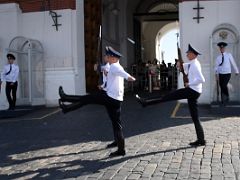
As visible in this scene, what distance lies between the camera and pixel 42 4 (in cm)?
1722

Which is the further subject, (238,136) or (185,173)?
(238,136)

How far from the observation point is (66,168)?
25.0ft

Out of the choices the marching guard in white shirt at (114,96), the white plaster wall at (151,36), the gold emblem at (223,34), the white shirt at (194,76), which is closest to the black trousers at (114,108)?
the marching guard in white shirt at (114,96)

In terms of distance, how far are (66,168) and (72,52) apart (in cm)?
975

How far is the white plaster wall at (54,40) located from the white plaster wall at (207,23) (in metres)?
3.77

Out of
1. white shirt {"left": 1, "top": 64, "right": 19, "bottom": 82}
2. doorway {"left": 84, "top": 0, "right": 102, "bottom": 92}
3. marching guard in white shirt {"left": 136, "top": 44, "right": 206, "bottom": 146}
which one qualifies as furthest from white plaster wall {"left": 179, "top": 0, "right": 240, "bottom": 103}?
marching guard in white shirt {"left": 136, "top": 44, "right": 206, "bottom": 146}

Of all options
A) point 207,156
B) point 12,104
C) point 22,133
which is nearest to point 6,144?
point 22,133

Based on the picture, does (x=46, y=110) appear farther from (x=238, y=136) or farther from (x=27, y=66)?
(x=238, y=136)

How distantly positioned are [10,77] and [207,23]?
6.43 meters

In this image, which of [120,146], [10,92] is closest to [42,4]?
[10,92]

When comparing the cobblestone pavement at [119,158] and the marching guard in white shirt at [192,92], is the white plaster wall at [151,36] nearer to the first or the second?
the cobblestone pavement at [119,158]

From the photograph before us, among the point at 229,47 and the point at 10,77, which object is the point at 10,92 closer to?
the point at 10,77

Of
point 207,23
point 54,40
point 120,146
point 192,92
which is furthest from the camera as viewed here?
point 54,40

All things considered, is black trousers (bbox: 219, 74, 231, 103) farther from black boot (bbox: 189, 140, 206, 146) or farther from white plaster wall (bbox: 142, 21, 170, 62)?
white plaster wall (bbox: 142, 21, 170, 62)
